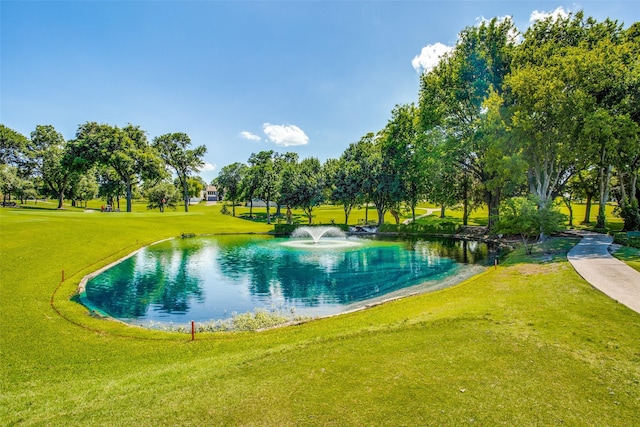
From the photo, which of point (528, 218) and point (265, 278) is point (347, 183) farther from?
point (265, 278)

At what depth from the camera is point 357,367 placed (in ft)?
27.0

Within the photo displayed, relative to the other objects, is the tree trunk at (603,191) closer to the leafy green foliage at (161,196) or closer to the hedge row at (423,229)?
the hedge row at (423,229)

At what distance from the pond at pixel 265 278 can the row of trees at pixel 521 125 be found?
9.65 m

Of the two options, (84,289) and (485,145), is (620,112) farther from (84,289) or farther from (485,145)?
(84,289)

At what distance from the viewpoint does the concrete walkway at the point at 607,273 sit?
12.5 m

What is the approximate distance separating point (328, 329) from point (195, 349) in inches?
172

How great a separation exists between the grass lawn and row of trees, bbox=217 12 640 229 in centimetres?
1746

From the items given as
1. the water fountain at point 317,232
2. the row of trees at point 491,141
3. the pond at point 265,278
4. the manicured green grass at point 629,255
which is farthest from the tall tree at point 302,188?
the manicured green grass at point 629,255

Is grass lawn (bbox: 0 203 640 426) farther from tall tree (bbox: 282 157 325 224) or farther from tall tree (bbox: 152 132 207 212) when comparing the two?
tall tree (bbox: 152 132 207 212)

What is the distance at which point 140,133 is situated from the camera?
68.4 meters

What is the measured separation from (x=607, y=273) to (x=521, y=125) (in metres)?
15.5

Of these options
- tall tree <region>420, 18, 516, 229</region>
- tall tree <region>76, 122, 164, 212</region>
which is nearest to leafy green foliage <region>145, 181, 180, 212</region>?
tall tree <region>76, 122, 164, 212</region>

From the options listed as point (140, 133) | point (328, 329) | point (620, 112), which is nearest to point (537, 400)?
point (328, 329)

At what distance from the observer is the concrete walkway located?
41.1ft
